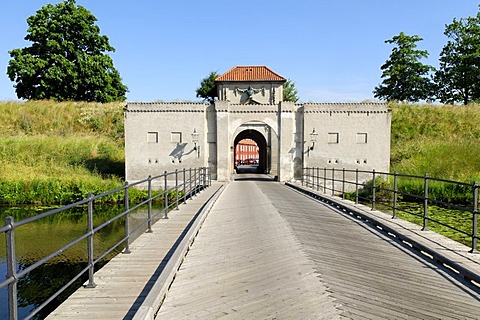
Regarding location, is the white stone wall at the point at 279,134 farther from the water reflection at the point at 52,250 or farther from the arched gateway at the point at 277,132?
the water reflection at the point at 52,250

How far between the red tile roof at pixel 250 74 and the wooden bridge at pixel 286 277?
2635 centimetres

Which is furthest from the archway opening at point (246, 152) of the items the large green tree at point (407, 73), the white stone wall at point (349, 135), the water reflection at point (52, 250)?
the water reflection at point (52, 250)

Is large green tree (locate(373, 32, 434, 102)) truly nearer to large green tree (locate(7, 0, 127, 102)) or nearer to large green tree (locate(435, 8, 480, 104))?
large green tree (locate(435, 8, 480, 104))

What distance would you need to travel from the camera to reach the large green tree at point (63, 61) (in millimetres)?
38969

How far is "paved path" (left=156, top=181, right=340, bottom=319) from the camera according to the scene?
3.67 metres

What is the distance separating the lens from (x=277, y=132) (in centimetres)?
2481

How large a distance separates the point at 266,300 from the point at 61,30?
1736 inches

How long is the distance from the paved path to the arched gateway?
56.8 feet

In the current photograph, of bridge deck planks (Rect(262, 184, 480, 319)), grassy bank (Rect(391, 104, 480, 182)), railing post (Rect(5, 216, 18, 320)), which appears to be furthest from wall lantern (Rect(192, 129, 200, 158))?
railing post (Rect(5, 216, 18, 320))

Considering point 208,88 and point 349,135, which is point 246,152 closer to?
point 208,88

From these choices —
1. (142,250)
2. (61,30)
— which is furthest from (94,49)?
(142,250)

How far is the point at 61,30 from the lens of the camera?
4141cm

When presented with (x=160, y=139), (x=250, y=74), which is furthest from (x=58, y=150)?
(x=250, y=74)

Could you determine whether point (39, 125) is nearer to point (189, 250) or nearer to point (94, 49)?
point (94, 49)
